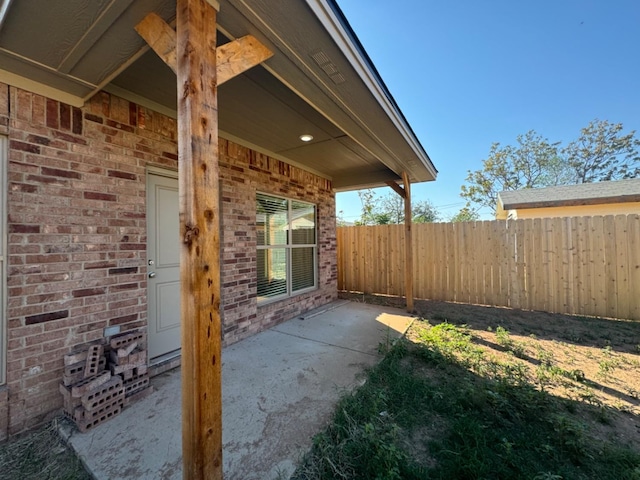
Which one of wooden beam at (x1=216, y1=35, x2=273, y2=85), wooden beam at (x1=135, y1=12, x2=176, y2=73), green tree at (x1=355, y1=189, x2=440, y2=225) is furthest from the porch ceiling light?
green tree at (x1=355, y1=189, x2=440, y2=225)

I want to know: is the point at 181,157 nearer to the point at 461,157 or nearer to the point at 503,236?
the point at 503,236

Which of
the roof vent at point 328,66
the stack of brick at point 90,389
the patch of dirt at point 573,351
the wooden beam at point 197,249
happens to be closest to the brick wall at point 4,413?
the stack of brick at point 90,389

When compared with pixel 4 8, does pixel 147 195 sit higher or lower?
lower

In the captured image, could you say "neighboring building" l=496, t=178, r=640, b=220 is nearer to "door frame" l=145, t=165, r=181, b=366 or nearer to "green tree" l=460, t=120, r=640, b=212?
"door frame" l=145, t=165, r=181, b=366

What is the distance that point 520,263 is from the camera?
5.27 metres

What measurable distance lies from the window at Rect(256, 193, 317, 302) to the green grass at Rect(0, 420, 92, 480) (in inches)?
97.0

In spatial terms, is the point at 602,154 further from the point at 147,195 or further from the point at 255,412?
the point at 147,195

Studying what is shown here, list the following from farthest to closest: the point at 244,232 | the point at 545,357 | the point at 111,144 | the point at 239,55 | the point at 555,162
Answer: the point at 555,162 < the point at 244,232 < the point at 545,357 < the point at 111,144 < the point at 239,55

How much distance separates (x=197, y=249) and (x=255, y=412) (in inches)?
64.5

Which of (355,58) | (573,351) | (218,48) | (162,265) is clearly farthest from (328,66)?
(573,351)

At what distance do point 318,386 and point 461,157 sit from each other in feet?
66.0

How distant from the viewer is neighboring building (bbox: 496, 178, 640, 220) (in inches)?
265

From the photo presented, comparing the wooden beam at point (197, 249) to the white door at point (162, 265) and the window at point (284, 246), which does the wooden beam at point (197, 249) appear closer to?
the white door at point (162, 265)

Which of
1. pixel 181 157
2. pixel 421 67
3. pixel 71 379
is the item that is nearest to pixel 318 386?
pixel 71 379
